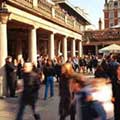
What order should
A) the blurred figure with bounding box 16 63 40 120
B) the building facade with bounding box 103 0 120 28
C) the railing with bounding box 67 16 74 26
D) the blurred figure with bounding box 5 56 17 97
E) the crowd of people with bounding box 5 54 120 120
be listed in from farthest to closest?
the building facade with bounding box 103 0 120 28, the railing with bounding box 67 16 74 26, the blurred figure with bounding box 5 56 17 97, the blurred figure with bounding box 16 63 40 120, the crowd of people with bounding box 5 54 120 120

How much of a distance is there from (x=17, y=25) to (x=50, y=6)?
181 inches

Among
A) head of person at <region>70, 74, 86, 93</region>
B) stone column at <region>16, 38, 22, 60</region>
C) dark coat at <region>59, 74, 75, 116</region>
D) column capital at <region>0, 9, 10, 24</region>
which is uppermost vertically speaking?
column capital at <region>0, 9, 10, 24</region>

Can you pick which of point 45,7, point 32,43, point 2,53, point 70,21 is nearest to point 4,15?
point 2,53

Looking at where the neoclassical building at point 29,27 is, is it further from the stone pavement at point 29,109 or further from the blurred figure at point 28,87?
the blurred figure at point 28,87

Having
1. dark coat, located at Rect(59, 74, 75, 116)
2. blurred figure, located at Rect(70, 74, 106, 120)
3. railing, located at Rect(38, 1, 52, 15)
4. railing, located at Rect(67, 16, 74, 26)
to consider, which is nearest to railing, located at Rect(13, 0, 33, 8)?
railing, located at Rect(38, 1, 52, 15)

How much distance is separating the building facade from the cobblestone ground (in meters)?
104

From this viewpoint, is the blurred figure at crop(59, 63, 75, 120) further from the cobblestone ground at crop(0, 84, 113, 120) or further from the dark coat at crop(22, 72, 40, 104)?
the cobblestone ground at crop(0, 84, 113, 120)

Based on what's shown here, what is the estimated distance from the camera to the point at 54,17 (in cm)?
2977

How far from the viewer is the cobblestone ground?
1248 cm

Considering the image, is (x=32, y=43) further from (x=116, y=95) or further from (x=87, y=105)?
(x=87, y=105)

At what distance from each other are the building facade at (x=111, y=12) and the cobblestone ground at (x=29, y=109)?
4105 inches

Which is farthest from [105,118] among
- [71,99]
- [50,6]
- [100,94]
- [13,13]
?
[50,6]

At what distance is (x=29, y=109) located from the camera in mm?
14016

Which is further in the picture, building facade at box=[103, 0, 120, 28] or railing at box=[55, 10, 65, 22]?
building facade at box=[103, 0, 120, 28]
